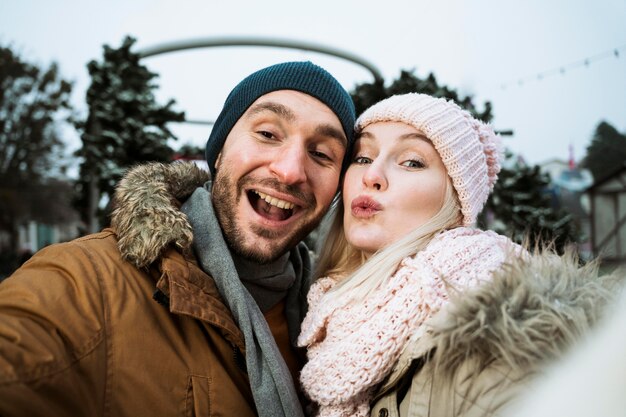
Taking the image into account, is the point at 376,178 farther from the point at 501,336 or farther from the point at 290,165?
the point at 501,336

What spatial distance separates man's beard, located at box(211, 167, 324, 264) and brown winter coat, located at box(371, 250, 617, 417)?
1.03 metres

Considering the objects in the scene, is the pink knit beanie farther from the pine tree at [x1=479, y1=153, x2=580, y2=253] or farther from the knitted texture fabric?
the pine tree at [x1=479, y1=153, x2=580, y2=253]

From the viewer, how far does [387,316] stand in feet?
6.03

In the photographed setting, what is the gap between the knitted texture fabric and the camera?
5.84 feet

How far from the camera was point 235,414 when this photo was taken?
1.85 meters

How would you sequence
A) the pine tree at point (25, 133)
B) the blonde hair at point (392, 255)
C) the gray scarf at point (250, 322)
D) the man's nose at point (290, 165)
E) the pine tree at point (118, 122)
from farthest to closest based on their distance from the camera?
the pine tree at point (25, 133) < the pine tree at point (118, 122) < the man's nose at point (290, 165) < the blonde hair at point (392, 255) < the gray scarf at point (250, 322)

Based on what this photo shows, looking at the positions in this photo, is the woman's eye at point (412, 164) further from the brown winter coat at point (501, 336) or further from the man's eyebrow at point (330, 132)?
the brown winter coat at point (501, 336)

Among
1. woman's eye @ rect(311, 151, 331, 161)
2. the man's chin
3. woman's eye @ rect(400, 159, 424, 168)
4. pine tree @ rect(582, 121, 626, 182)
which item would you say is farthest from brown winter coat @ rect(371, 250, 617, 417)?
pine tree @ rect(582, 121, 626, 182)

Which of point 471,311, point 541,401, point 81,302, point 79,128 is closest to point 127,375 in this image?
point 81,302

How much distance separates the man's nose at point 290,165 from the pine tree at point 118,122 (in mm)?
3973

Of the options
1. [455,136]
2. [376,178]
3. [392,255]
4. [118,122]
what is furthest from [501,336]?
[118,122]

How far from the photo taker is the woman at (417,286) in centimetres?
147

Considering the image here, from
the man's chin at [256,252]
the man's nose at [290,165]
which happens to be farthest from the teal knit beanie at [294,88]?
the man's chin at [256,252]

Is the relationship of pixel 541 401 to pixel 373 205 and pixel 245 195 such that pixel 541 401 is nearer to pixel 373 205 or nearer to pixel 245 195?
pixel 373 205
